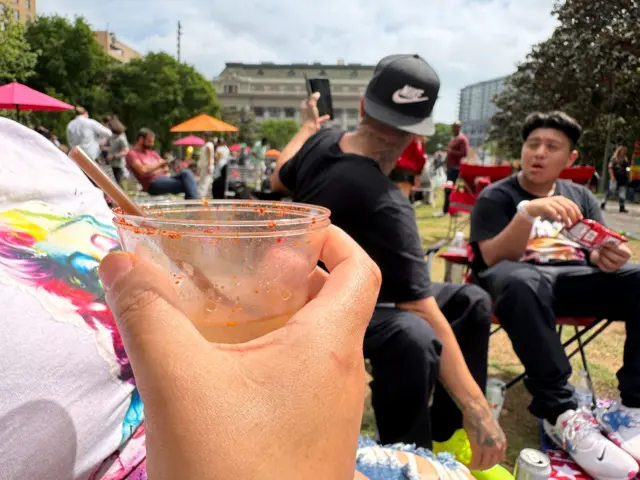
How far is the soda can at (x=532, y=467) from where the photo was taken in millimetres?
1769

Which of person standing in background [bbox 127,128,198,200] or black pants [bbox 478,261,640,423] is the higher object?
person standing in background [bbox 127,128,198,200]

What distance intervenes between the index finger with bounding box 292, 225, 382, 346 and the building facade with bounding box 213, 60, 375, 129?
8432 cm

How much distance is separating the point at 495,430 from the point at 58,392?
4.98 ft

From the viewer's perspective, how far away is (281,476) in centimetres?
51

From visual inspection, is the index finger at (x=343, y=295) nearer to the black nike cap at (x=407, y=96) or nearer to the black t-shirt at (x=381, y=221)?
the black t-shirt at (x=381, y=221)

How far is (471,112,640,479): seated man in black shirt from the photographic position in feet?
6.99

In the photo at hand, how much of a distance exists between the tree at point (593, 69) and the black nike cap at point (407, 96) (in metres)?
17.8

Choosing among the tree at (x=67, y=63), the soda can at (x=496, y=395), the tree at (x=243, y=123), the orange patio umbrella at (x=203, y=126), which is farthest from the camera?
the tree at (x=243, y=123)

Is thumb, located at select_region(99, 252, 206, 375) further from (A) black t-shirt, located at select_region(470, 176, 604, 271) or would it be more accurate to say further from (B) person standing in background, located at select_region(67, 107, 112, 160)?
(B) person standing in background, located at select_region(67, 107, 112, 160)

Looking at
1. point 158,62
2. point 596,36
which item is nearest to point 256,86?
point 158,62

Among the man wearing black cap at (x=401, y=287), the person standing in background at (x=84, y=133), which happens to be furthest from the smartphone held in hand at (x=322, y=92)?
the person standing in background at (x=84, y=133)

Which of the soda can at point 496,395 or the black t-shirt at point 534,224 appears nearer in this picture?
the soda can at point 496,395

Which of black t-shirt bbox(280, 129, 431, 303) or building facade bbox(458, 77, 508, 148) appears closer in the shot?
black t-shirt bbox(280, 129, 431, 303)

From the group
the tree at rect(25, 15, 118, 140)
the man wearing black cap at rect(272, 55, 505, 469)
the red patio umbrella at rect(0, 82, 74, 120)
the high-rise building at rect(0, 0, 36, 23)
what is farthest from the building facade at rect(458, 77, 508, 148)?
the man wearing black cap at rect(272, 55, 505, 469)
